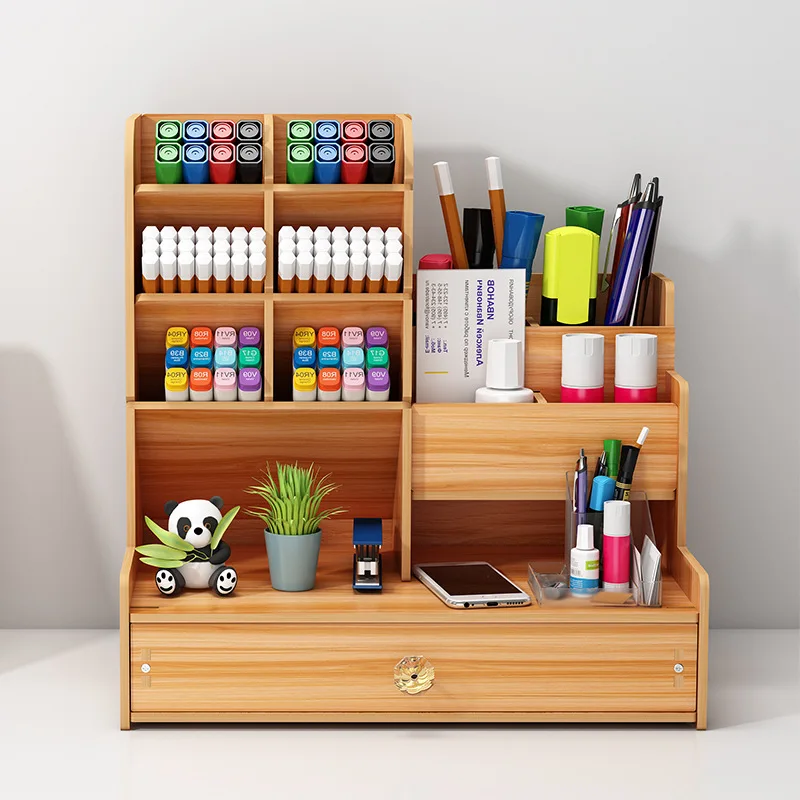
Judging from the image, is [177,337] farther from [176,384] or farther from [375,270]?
[375,270]

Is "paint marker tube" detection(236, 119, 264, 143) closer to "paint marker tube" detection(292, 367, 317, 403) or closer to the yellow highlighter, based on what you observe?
"paint marker tube" detection(292, 367, 317, 403)

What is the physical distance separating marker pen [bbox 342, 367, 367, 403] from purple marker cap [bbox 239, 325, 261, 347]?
146 mm

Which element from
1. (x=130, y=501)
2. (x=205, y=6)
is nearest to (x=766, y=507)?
(x=130, y=501)

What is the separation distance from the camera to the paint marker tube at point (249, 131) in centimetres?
176

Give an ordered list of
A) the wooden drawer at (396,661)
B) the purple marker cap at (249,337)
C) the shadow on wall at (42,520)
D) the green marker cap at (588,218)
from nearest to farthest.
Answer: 1. the wooden drawer at (396,661)
2. the purple marker cap at (249,337)
3. the green marker cap at (588,218)
4. the shadow on wall at (42,520)

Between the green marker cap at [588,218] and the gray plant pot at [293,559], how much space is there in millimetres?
667

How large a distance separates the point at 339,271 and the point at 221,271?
0.18 meters

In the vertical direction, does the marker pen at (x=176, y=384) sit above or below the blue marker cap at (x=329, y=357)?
below

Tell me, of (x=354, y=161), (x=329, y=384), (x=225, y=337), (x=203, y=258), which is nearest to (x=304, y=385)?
(x=329, y=384)

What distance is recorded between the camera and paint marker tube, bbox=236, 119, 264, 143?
1762 millimetres

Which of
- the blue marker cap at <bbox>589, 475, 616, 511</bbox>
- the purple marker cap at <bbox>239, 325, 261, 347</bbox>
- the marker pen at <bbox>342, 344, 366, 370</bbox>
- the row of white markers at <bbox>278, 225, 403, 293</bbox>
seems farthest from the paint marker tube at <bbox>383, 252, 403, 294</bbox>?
the blue marker cap at <bbox>589, 475, 616, 511</bbox>

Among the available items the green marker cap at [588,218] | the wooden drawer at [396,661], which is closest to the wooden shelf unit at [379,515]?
the wooden drawer at [396,661]

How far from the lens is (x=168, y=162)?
174 cm

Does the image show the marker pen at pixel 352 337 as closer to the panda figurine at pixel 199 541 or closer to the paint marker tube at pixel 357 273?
the paint marker tube at pixel 357 273
